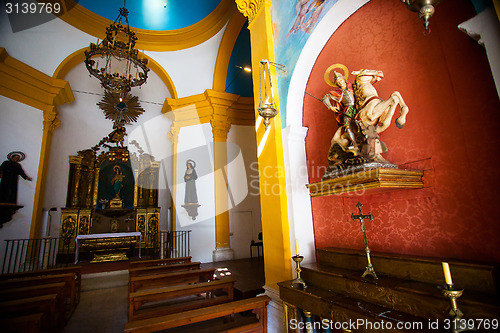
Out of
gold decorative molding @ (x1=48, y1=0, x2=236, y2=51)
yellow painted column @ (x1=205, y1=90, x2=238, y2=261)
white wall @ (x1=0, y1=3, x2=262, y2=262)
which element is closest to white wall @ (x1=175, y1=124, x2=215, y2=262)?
white wall @ (x1=0, y1=3, x2=262, y2=262)

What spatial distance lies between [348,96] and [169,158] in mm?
7327

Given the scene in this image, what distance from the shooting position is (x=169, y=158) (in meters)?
8.77

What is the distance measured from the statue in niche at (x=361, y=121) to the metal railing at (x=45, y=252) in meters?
5.18

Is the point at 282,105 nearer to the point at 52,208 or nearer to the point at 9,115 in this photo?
the point at 9,115

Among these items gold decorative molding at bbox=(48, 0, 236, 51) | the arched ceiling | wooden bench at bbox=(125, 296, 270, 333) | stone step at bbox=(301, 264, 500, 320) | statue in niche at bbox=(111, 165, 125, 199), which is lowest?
wooden bench at bbox=(125, 296, 270, 333)

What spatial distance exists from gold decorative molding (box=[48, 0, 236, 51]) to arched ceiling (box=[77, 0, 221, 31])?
0.13 m


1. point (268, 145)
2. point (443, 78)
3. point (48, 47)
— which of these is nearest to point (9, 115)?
point (48, 47)

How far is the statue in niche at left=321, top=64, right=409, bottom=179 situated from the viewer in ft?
7.70

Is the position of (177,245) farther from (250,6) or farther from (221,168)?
(250,6)

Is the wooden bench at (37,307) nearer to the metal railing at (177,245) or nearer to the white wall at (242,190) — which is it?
the metal railing at (177,245)

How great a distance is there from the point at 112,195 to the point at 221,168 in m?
3.86

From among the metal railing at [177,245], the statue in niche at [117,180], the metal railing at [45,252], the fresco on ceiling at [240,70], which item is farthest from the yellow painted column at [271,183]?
the statue in niche at [117,180]

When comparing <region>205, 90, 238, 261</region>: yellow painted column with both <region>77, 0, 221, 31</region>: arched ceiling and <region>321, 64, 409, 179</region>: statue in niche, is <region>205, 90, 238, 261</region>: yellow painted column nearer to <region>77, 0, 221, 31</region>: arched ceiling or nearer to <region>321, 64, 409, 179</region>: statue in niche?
<region>77, 0, 221, 31</region>: arched ceiling

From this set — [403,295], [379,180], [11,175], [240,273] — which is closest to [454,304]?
[403,295]
